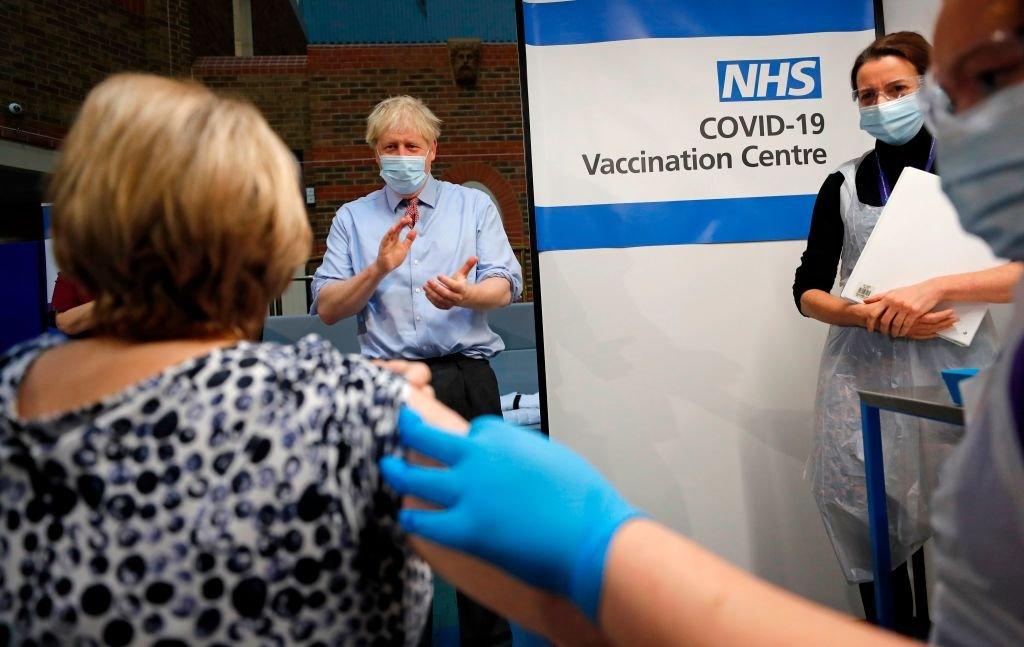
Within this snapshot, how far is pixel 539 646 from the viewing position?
2.46 m

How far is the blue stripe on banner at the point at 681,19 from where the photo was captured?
2.52 metres

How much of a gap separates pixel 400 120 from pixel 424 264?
46 centimetres

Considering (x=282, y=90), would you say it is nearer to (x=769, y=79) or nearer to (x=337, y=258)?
(x=337, y=258)

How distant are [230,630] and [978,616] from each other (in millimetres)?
608

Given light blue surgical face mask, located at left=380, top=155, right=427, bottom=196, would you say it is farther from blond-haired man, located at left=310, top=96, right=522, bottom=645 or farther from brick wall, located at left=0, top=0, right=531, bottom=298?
brick wall, located at left=0, top=0, right=531, bottom=298

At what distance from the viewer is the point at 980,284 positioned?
73.2 inches

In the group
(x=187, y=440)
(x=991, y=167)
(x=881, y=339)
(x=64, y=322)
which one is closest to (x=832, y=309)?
(x=881, y=339)

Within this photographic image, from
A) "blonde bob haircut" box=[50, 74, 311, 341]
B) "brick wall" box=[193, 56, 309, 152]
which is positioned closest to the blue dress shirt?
"blonde bob haircut" box=[50, 74, 311, 341]

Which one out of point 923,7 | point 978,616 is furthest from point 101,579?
point 923,7

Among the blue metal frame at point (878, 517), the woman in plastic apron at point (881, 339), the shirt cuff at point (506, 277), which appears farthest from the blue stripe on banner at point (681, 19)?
the blue metal frame at point (878, 517)

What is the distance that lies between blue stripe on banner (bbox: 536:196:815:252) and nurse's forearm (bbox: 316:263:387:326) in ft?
2.10

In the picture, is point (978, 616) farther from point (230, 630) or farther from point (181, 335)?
point (181, 335)

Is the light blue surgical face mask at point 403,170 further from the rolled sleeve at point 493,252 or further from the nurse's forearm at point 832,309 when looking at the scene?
the nurse's forearm at point 832,309

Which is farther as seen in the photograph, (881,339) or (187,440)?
(881,339)
